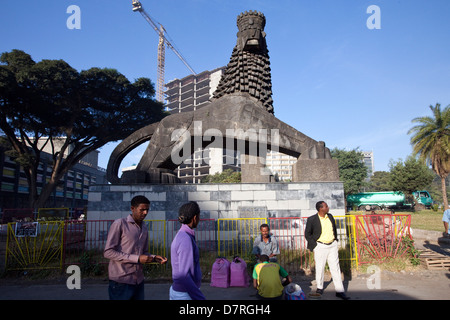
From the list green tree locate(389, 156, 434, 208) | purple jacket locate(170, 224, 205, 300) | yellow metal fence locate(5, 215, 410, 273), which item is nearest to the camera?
purple jacket locate(170, 224, 205, 300)

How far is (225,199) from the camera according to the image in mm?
8484

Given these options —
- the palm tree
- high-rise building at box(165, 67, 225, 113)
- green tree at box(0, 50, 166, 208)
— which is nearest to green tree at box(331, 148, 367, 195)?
the palm tree

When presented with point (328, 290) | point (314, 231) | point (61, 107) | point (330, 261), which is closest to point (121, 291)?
point (314, 231)

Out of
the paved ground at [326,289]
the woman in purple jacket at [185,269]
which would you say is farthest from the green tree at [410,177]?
the woman in purple jacket at [185,269]

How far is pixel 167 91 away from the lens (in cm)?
10950

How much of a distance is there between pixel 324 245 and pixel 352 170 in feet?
130

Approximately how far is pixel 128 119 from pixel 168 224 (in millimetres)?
17529

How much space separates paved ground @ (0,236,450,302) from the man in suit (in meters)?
0.32

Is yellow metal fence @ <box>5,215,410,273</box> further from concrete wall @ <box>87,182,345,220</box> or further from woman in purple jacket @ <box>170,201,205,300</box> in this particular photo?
woman in purple jacket @ <box>170,201,205,300</box>

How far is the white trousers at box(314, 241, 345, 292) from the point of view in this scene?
480cm

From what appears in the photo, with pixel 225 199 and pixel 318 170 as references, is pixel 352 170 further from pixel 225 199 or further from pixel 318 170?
pixel 225 199

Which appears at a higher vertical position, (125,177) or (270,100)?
(270,100)

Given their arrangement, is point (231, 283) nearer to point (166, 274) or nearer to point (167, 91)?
point (166, 274)
